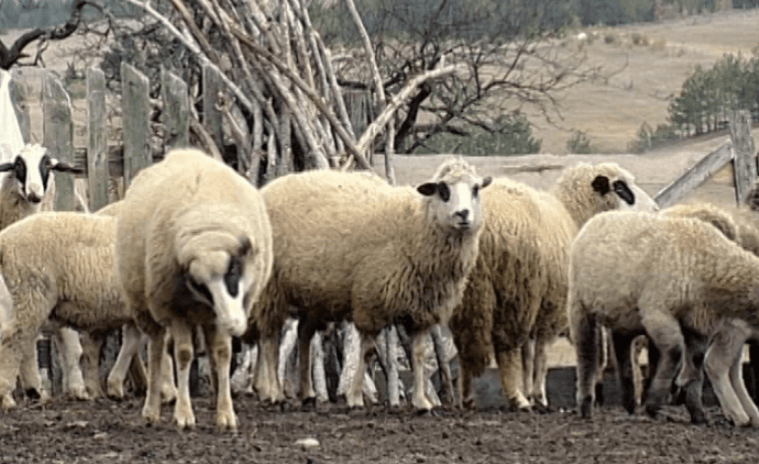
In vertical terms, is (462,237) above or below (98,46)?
below

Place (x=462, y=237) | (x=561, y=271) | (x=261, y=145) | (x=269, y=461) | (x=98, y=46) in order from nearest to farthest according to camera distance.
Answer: (x=269, y=461) < (x=462, y=237) < (x=561, y=271) < (x=261, y=145) < (x=98, y=46)

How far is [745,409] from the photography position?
1095 centimetres

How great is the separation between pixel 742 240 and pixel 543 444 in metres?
3.00

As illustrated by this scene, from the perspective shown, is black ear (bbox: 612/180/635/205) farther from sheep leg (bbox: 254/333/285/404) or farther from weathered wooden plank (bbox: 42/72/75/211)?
weathered wooden plank (bbox: 42/72/75/211)

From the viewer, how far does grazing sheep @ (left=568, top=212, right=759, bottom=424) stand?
10773 mm

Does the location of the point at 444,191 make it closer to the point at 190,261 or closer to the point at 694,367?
the point at 694,367

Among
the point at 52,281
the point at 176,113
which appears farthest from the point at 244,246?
the point at 176,113

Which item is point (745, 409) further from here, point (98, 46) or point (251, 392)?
point (98, 46)

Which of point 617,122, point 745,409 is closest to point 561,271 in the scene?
point 745,409

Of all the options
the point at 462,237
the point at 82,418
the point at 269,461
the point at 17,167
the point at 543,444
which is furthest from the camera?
the point at 17,167

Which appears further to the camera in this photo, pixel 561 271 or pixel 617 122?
pixel 617 122

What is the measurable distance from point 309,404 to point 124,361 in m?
1.29

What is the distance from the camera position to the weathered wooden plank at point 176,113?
14.4 metres

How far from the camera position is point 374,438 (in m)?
9.86
